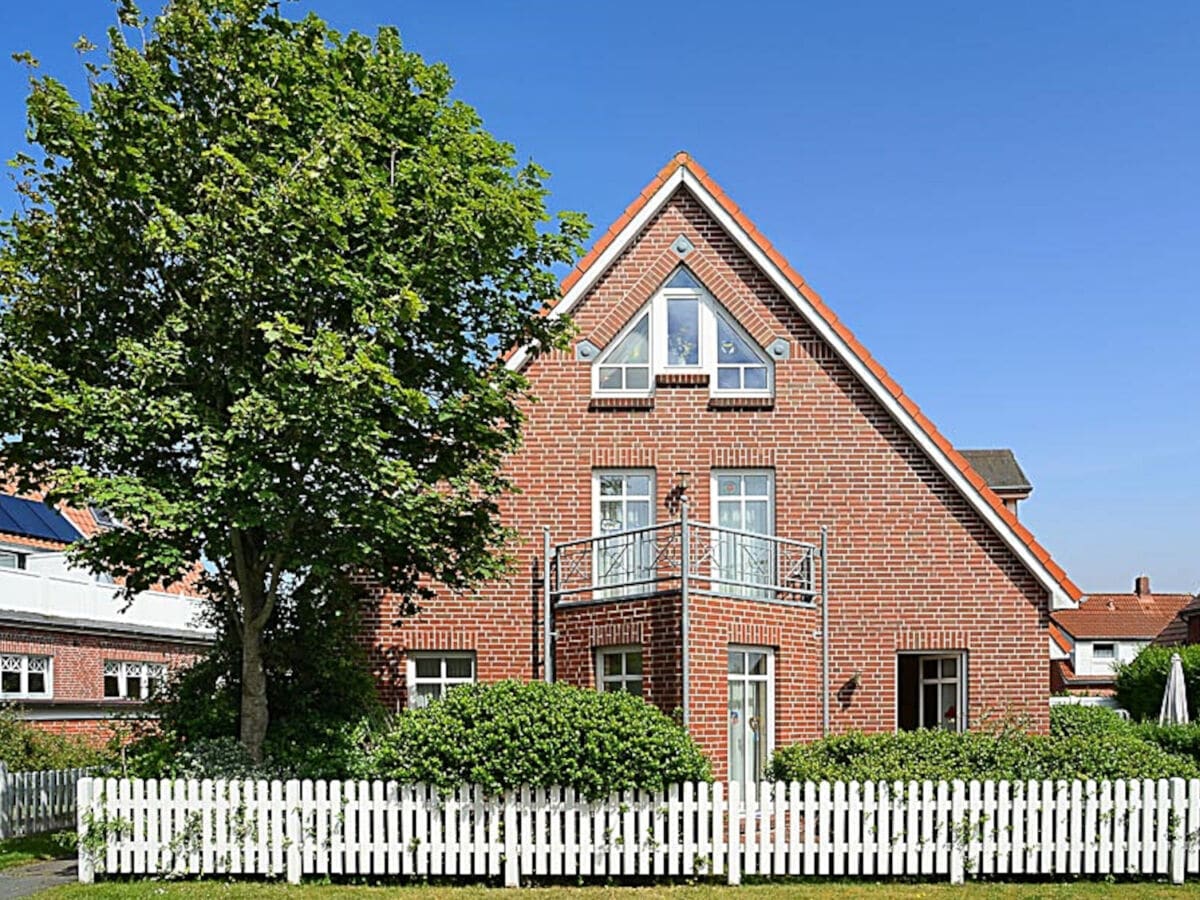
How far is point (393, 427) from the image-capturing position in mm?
16188

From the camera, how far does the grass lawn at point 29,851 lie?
55.8 ft

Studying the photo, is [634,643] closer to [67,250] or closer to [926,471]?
[926,471]

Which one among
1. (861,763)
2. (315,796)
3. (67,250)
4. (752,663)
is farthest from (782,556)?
(67,250)

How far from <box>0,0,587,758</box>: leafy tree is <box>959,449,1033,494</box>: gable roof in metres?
14.1

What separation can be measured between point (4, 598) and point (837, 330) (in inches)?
687

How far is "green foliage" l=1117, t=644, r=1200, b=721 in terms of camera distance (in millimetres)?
39344

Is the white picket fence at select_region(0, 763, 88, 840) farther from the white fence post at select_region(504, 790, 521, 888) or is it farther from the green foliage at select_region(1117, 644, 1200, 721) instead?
the green foliage at select_region(1117, 644, 1200, 721)

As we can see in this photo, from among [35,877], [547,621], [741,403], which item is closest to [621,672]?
[547,621]

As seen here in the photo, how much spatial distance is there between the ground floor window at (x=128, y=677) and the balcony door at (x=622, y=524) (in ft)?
48.8

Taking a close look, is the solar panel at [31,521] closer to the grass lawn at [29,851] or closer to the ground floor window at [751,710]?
the grass lawn at [29,851]

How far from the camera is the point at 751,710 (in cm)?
1895

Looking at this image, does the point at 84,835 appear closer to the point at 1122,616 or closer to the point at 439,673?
the point at 439,673

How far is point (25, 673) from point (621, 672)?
15197 millimetres

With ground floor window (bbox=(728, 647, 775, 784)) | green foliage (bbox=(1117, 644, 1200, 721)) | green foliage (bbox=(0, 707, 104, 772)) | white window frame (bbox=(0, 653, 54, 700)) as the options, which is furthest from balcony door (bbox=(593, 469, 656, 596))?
green foliage (bbox=(1117, 644, 1200, 721))
